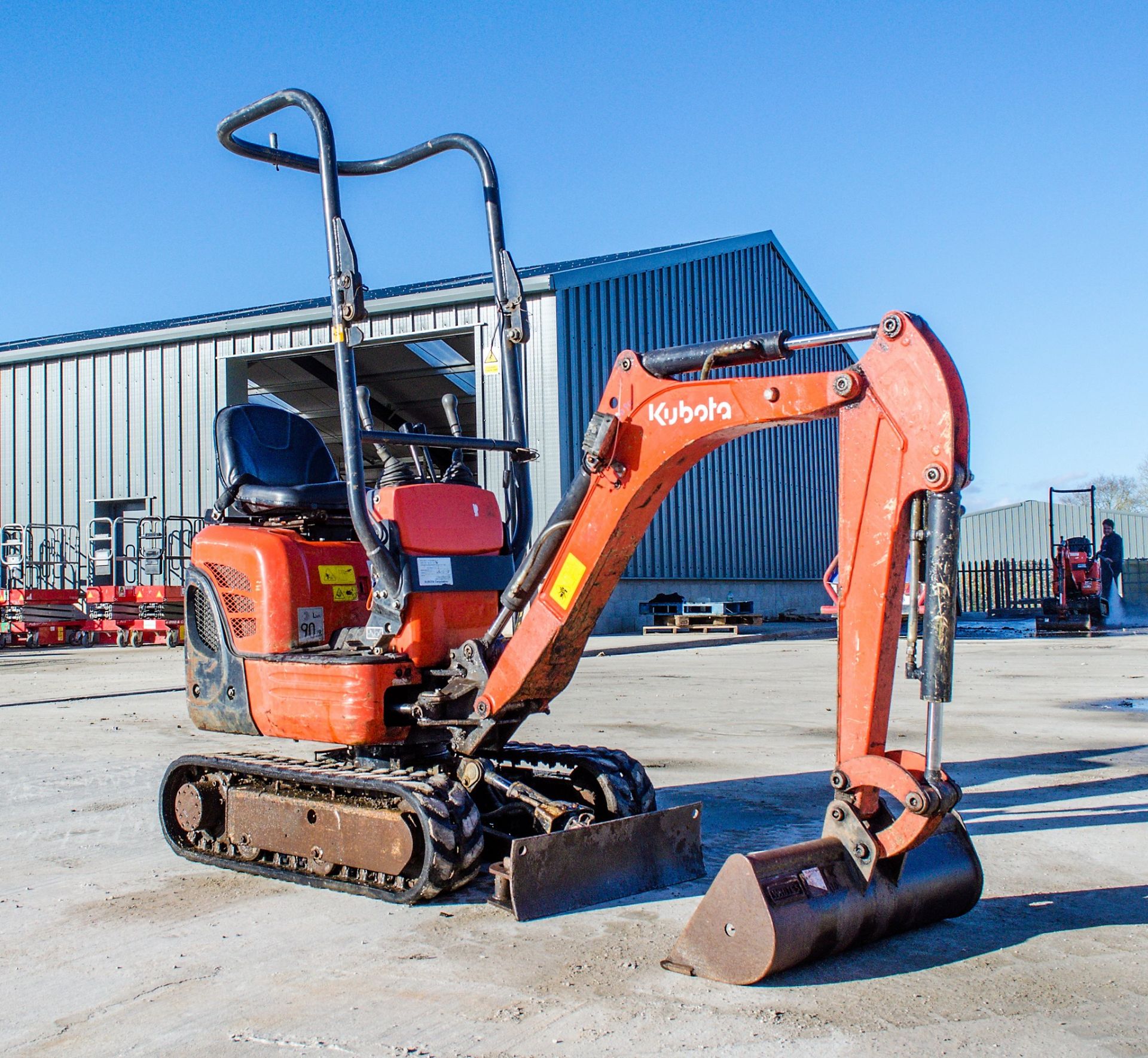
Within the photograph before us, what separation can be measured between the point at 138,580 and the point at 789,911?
70.9 feet

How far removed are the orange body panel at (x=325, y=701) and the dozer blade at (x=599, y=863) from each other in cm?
88

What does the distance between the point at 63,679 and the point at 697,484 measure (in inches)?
560

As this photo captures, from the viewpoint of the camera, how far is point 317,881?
4773 mm

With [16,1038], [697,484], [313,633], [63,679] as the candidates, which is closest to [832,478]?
[697,484]

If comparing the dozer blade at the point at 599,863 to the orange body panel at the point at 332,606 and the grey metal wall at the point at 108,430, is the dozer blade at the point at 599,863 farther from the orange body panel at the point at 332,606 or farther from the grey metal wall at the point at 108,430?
the grey metal wall at the point at 108,430

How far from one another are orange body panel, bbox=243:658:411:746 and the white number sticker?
20 cm

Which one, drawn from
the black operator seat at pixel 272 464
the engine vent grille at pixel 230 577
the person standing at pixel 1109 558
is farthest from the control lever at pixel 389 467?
the person standing at pixel 1109 558

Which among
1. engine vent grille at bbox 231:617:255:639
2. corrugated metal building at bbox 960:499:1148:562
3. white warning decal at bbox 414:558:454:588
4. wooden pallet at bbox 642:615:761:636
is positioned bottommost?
wooden pallet at bbox 642:615:761:636

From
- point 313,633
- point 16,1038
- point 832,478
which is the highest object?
point 832,478

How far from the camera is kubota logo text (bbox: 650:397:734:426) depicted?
4.07 meters

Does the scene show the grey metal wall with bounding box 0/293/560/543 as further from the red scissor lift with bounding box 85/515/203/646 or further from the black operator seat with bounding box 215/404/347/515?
the black operator seat with bounding box 215/404/347/515

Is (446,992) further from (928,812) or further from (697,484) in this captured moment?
(697,484)

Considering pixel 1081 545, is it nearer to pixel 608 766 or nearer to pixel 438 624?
pixel 608 766

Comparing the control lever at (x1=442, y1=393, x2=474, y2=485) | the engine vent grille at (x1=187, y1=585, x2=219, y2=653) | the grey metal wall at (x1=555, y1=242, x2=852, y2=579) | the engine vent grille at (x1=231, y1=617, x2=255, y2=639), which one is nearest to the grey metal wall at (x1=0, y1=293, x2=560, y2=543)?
the grey metal wall at (x1=555, y1=242, x2=852, y2=579)
